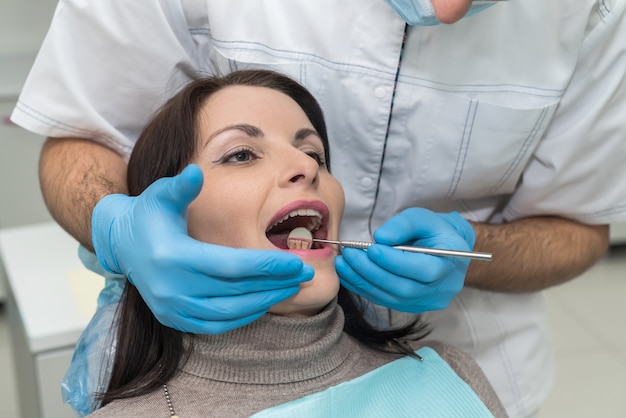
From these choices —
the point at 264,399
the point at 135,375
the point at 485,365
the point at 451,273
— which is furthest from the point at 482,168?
the point at 135,375

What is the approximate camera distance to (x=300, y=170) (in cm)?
114

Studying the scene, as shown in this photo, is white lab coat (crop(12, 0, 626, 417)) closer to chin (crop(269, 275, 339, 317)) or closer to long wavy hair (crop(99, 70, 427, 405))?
long wavy hair (crop(99, 70, 427, 405))

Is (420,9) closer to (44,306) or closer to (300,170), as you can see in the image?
(300,170)

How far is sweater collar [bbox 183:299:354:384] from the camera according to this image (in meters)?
1.15

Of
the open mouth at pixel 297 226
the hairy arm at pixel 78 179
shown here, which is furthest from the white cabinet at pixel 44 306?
the open mouth at pixel 297 226

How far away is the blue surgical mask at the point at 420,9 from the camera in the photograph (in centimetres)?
110

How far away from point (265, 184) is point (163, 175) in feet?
0.70

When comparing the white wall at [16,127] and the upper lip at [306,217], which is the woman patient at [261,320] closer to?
the upper lip at [306,217]

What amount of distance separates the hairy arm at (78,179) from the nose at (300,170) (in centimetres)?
37

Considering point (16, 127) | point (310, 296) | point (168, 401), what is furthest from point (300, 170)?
point (16, 127)

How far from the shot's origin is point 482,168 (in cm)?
140

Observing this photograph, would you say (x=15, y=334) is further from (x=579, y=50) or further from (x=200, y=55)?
(x=579, y=50)

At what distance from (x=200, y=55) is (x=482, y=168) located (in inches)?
24.3

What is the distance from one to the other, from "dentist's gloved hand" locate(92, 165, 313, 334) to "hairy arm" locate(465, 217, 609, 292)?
1.88 feet
